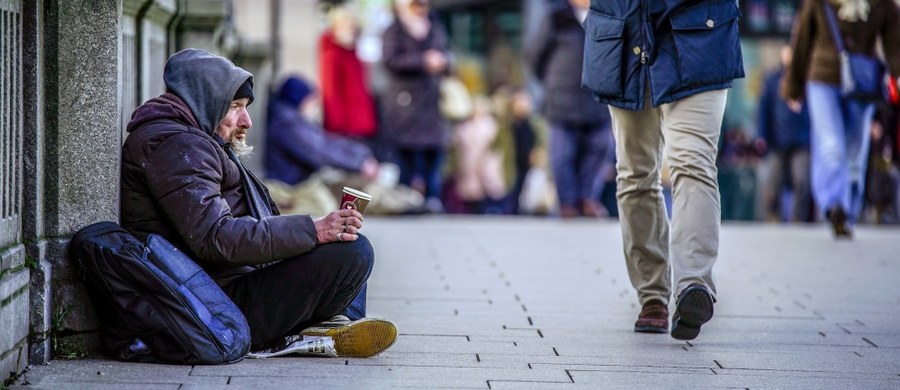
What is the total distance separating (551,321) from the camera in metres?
6.43

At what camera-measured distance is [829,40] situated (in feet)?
36.2

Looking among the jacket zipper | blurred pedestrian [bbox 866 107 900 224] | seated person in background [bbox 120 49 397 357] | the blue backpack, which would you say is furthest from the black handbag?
the blue backpack

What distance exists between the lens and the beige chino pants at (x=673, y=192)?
5.83m

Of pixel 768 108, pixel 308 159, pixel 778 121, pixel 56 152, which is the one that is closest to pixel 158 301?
pixel 56 152

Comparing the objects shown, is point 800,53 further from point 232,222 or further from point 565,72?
point 232,222

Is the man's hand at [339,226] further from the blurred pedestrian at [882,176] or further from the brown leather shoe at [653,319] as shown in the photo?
the blurred pedestrian at [882,176]

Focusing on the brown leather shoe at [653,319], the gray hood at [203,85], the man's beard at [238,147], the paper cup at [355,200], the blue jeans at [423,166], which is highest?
the gray hood at [203,85]

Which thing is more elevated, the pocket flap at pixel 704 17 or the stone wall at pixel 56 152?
the pocket flap at pixel 704 17

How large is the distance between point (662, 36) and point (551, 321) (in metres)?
1.24

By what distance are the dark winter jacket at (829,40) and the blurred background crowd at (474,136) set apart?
0.51 m

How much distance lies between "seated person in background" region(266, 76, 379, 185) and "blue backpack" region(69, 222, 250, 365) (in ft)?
28.2

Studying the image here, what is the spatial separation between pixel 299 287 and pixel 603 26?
175 cm

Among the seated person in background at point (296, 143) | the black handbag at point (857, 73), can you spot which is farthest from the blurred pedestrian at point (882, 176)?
the seated person in background at point (296, 143)

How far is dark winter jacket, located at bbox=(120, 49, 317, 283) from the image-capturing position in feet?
16.4
